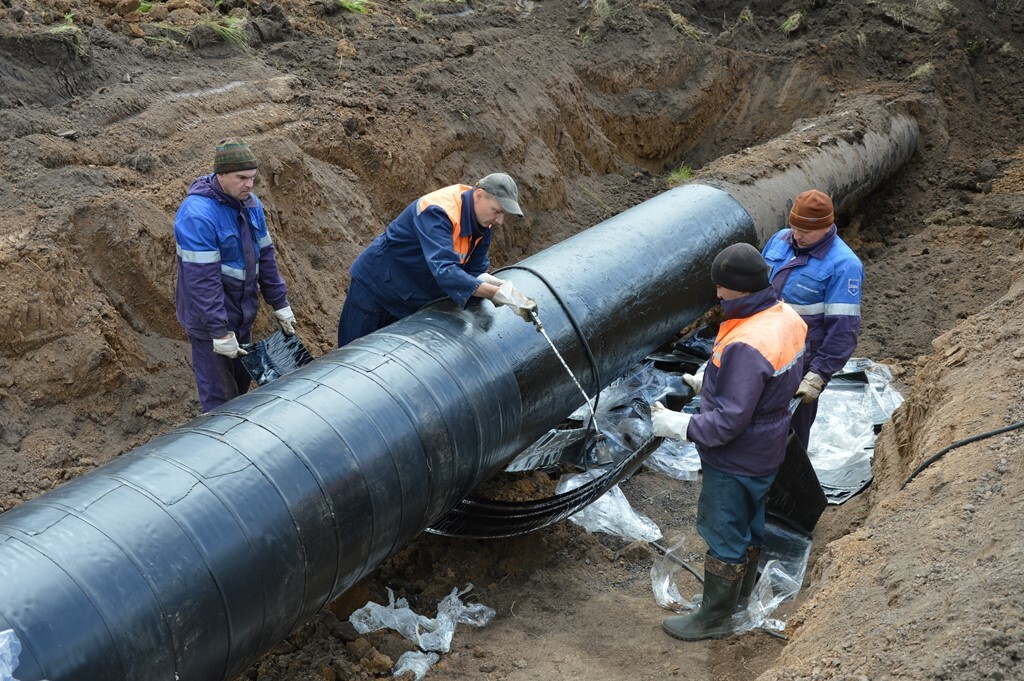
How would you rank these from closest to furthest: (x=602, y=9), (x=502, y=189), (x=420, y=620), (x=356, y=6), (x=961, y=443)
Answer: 1. (x=961, y=443)
2. (x=420, y=620)
3. (x=502, y=189)
4. (x=356, y=6)
5. (x=602, y=9)

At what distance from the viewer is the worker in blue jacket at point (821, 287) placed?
4.57 m

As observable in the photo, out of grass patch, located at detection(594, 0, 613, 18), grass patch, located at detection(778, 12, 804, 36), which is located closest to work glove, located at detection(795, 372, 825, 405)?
grass patch, located at detection(594, 0, 613, 18)

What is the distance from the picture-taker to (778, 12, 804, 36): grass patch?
446 inches

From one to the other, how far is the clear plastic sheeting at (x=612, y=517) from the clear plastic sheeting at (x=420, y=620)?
0.95 meters

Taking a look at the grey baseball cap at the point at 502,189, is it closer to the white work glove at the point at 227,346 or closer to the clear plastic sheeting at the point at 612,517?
the white work glove at the point at 227,346

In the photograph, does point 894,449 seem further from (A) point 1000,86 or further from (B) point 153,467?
(A) point 1000,86

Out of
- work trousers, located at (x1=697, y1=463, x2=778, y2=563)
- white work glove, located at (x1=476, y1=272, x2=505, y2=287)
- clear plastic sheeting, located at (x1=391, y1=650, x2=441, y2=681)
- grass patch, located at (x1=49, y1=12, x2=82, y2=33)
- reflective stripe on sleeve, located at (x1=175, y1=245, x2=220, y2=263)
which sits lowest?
clear plastic sheeting, located at (x1=391, y1=650, x2=441, y2=681)

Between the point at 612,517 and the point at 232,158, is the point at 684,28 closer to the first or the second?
the point at 612,517

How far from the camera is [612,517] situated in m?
5.15

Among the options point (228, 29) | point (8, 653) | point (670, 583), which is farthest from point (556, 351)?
point (228, 29)

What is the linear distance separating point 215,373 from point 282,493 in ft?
6.29

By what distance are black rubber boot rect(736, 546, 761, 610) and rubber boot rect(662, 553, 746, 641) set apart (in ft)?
0.29

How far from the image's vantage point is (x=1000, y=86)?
34.7 feet

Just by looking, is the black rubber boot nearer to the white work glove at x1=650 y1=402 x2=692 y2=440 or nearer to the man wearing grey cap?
the white work glove at x1=650 y1=402 x2=692 y2=440
